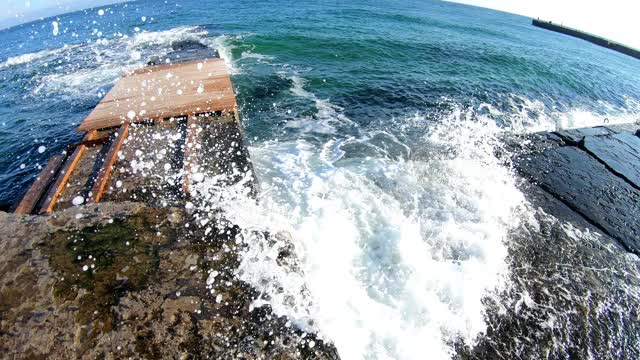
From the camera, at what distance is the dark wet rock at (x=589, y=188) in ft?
24.7

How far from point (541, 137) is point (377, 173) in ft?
23.2

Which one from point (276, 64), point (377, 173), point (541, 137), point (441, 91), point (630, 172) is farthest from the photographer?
point (276, 64)

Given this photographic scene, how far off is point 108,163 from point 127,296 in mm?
3753

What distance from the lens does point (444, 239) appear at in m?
6.23

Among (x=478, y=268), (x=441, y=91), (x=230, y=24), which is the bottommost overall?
(x=478, y=268)

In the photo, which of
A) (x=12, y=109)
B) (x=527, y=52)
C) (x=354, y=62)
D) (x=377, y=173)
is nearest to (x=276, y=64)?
(x=354, y=62)

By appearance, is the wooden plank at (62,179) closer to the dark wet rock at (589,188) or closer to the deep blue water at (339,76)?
the deep blue water at (339,76)

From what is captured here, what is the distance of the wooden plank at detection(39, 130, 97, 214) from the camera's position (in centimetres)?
539

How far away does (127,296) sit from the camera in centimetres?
369

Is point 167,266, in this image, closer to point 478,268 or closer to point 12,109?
point 478,268

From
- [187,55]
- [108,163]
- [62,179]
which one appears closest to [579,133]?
[108,163]

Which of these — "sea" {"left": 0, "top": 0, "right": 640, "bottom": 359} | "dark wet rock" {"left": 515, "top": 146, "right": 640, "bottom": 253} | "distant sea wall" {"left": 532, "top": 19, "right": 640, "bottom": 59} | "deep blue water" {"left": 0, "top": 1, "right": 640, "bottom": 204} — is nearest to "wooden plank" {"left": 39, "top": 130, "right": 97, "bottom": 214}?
"deep blue water" {"left": 0, "top": 1, "right": 640, "bottom": 204}

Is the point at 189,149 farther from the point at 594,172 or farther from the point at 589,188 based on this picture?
the point at 594,172

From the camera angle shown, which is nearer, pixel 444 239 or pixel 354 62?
pixel 444 239
